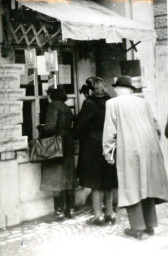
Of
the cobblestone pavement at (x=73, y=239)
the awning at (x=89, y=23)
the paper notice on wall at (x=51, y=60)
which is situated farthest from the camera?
the paper notice on wall at (x=51, y=60)

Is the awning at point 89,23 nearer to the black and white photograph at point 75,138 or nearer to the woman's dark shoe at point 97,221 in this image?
the black and white photograph at point 75,138

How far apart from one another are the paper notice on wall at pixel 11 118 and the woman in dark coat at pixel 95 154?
2.61 ft

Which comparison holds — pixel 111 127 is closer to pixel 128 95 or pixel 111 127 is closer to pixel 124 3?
pixel 128 95

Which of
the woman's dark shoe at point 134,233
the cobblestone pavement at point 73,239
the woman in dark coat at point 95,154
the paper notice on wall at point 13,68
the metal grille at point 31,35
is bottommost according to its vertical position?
the cobblestone pavement at point 73,239

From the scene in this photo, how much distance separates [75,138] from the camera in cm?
666

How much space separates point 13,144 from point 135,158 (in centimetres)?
179

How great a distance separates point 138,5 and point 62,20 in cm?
261

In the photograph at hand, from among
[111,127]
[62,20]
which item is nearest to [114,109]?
[111,127]

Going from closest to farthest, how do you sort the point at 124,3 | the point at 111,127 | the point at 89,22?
the point at 111,127 → the point at 89,22 → the point at 124,3

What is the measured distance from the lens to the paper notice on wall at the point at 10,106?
6301 mm

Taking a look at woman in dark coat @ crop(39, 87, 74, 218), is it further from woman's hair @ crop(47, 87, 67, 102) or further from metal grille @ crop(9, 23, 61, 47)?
metal grille @ crop(9, 23, 61, 47)

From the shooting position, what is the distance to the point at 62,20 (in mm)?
5898

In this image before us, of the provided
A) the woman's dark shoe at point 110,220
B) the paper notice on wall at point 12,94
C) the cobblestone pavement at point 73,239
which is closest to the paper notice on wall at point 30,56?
the paper notice on wall at point 12,94

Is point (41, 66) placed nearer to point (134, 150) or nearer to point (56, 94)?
point (56, 94)
